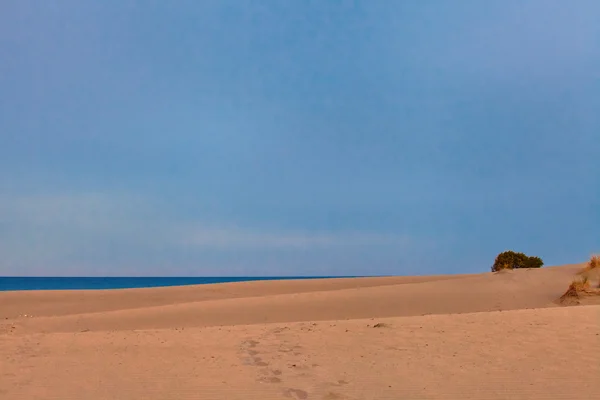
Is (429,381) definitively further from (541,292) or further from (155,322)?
(541,292)

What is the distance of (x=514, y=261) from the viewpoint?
30.3 metres

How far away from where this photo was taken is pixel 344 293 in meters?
21.9

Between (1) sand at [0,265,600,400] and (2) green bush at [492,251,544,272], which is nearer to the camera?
(1) sand at [0,265,600,400]

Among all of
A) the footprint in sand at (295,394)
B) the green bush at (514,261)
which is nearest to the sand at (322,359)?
the footprint in sand at (295,394)

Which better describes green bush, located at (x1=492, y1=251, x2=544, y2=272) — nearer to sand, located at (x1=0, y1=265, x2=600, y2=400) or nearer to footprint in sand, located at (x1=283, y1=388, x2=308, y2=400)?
sand, located at (x1=0, y1=265, x2=600, y2=400)

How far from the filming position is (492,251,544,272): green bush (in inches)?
1174

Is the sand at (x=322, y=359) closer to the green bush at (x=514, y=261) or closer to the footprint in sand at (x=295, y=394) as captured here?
the footprint in sand at (x=295, y=394)

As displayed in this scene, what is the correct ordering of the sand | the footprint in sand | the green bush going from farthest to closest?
1. the green bush
2. the sand
3. the footprint in sand

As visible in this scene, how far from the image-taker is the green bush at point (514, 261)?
29828mm

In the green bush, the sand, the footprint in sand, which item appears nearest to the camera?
the footprint in sand

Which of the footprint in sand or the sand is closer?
the footprint in sand

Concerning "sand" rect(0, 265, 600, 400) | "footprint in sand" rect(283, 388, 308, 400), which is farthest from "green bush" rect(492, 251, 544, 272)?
"footprint in sand" rect(283, 388, 308, 400)

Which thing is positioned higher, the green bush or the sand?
the green bush

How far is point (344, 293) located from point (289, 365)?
44.4 ft
